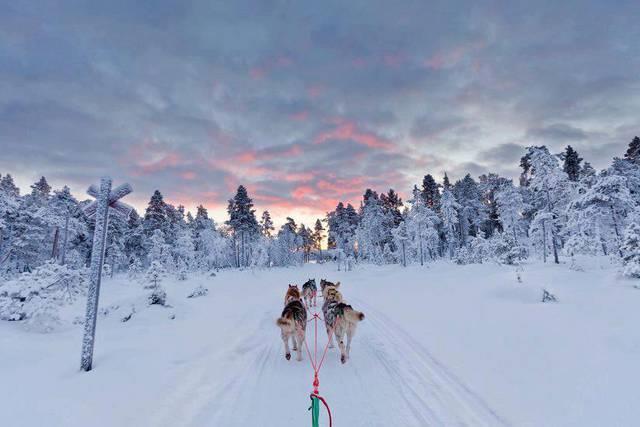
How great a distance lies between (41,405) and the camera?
505 centimetres

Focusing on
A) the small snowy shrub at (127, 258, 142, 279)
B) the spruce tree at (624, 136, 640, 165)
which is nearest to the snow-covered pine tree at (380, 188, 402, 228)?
the spruce tree at (624, 136, 640, 165)

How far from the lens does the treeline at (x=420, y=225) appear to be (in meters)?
22.2

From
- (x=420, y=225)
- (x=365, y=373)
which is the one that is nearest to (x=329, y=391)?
(x=365, y=373)

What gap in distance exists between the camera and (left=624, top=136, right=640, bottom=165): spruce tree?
41.8 m

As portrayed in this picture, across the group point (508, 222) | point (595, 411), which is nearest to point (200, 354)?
point (595, 411)

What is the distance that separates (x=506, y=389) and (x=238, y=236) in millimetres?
67845

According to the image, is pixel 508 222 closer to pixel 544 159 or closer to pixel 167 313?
pixel 544 159

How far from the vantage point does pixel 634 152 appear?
42438 millimetres

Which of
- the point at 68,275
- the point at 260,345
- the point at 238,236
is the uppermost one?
the point at 238,236

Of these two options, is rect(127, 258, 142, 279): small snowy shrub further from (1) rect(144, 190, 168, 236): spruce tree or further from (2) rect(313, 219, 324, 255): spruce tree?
(2) rect(313, 219, 324, 255): spruce tree

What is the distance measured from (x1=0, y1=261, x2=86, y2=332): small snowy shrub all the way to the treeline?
0.89 meters

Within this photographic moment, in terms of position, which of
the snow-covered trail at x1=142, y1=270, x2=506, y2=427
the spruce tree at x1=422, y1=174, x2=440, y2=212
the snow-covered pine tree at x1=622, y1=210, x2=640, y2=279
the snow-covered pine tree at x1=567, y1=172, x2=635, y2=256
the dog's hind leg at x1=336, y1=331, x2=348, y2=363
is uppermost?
the spruce tree at x1=422, y1=174, x2=440, y2=212

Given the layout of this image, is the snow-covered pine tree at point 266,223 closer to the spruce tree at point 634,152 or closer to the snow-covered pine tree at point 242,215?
the snow-covered pine tree at point 242,215

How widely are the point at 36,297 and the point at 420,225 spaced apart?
48.0 m
